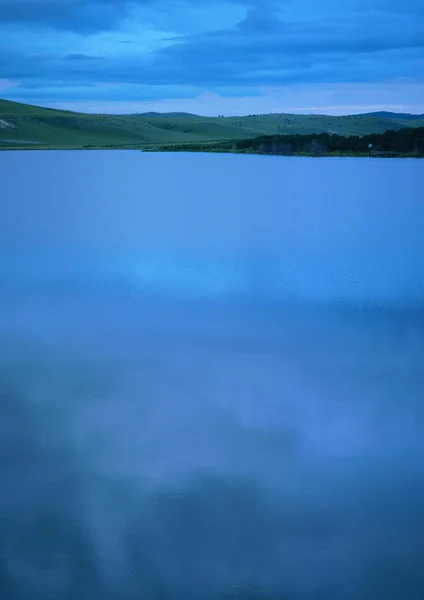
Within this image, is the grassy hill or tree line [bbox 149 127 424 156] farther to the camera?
the grassy hill

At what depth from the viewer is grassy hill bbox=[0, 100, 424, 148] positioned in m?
106

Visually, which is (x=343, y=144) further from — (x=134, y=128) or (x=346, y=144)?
(x=134, y=128)

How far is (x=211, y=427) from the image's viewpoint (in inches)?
215

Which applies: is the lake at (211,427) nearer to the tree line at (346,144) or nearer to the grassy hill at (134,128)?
the tree line at (346,144)

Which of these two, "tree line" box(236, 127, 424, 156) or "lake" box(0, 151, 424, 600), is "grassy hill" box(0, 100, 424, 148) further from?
"lake" box(0, 151, 424, 600)

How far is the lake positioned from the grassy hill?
283 feet

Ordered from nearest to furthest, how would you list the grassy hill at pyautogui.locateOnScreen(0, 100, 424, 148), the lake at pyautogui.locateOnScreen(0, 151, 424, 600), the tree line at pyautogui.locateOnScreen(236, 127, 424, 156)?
1. the lake at pyautogui.locateOnScreen(0, 151, 424, 600)
2. the tree line at pyautogui.locateOnScreen(236, 127, 424, 156)
3. the grassy hill at pyautogui.locateOnScreen(0, 100, 424, 148)

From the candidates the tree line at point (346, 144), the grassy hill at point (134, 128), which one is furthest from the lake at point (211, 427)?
the grassy hill at point (134, 128)

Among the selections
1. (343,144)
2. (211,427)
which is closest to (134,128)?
(343,144)

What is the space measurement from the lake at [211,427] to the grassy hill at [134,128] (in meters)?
86.3

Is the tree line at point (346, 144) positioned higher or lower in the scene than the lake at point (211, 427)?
higher

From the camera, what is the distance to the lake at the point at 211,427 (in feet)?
12.4

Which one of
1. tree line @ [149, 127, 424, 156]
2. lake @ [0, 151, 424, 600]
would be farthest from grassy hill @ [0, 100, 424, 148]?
lake @ [0, 151, 424, 600]

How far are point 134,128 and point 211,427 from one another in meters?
123
